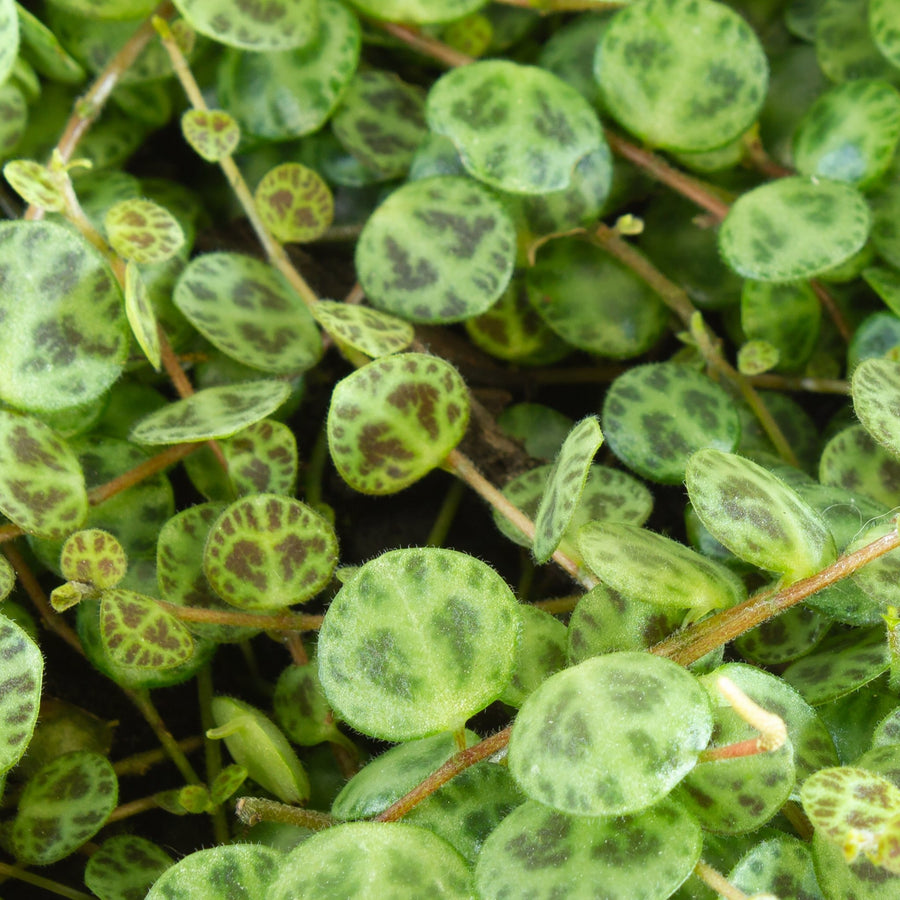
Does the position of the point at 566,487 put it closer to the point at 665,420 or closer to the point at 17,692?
the point at 665,420

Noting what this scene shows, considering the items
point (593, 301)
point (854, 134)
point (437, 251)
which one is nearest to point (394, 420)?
point (437, 251)

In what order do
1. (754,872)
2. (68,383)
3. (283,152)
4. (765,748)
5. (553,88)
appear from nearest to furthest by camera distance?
1. (765,748)
2. (754,872)
3. (68,383)
4. (553,88)
5. (283,152)

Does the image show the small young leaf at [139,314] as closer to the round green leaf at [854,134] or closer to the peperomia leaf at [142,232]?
the peperomia leaf at [142,232]

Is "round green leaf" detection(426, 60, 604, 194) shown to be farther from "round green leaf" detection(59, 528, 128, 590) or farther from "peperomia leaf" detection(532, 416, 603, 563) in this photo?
"round green leaf" detection(59, 528, 128, 590)

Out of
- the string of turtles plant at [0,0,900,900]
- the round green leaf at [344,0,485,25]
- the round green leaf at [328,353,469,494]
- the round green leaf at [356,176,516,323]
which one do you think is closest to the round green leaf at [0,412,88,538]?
the string of turtles plant at [0,0,900,900]

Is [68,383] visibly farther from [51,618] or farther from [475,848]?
[475,848]

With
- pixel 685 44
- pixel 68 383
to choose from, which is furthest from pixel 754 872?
pixel 685 44
